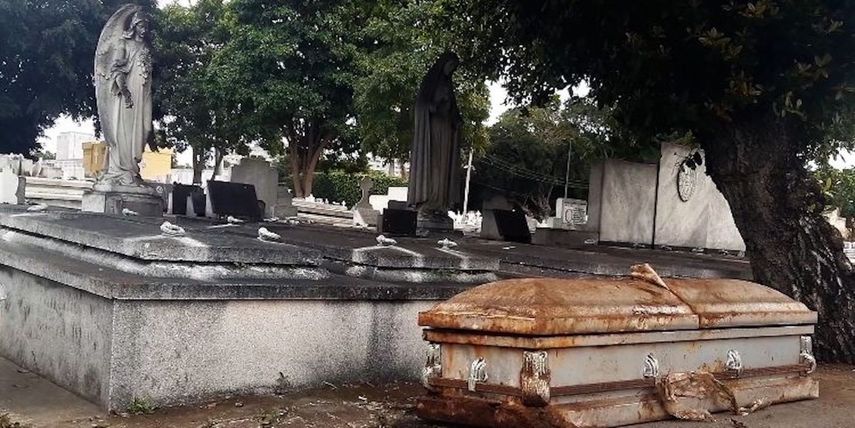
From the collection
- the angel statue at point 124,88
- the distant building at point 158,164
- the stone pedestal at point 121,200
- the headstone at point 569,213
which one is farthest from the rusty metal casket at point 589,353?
the distant building at point 158,164

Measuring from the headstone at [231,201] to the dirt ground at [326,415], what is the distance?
8729 millimetres

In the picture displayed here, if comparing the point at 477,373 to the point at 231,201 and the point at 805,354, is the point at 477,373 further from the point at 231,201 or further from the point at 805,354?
the point at 231,201

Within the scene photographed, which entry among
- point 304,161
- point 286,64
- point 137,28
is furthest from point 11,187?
point 304,161

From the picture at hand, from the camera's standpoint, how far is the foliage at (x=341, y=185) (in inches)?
1837

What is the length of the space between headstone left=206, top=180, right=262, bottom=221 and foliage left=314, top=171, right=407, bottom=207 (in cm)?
3242

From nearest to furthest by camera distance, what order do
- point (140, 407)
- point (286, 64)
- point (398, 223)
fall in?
point (140, 407) → point (398, 223) → point (286, 64)

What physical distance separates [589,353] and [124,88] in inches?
391

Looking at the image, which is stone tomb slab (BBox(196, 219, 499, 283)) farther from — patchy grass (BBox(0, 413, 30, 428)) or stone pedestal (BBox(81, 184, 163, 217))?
stone pedestal (BBox(81, 184, 163, 217))

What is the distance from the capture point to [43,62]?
3203 centimetres

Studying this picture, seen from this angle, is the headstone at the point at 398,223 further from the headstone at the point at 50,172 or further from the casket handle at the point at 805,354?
the headstone at the point at 50,172

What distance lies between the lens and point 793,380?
191 inches

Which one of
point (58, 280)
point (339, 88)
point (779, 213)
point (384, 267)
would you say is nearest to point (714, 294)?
point (384, 267)

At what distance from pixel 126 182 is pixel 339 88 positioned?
18005mm

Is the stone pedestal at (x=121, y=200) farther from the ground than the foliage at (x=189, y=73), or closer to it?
closer to it
